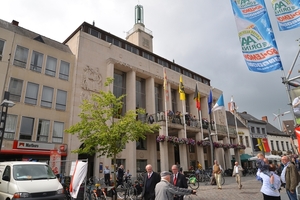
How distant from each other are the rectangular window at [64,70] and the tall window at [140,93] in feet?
30.0

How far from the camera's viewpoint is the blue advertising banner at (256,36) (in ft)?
27.6

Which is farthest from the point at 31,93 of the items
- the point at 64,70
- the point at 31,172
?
the point at 31,172

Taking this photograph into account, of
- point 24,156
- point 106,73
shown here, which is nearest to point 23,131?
point 24,156

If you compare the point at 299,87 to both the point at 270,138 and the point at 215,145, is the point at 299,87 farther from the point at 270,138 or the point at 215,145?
the point at 270,138

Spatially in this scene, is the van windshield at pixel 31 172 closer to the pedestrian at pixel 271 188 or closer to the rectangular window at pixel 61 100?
the pedestrian at pixel 271 188

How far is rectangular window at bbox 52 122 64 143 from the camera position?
18939 mm

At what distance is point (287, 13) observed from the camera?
8375mm

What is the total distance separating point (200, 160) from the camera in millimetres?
26219

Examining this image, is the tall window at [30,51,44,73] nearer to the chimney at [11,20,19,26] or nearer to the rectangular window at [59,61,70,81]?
the rectangular window at [59,61,70,81]

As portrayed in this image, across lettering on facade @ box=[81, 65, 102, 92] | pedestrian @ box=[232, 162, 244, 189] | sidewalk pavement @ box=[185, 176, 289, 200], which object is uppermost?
lettering on facade @ box=[81, 65, 102, 92]

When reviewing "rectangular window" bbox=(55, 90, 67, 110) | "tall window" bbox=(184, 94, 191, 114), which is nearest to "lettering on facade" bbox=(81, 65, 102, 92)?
"rectangular window" bbox=(55, 90, 67, 110)

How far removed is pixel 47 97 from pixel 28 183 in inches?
512

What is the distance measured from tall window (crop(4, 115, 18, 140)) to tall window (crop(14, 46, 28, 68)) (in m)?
4.63

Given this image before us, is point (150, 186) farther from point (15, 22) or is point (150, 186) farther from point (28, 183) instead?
point (15, 22)
